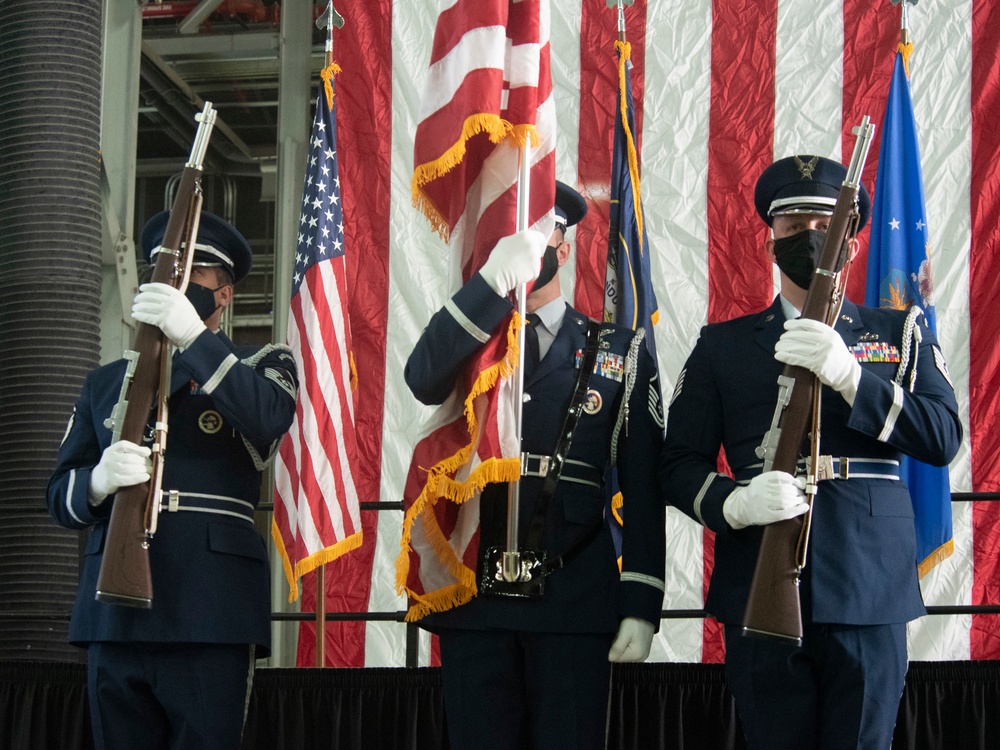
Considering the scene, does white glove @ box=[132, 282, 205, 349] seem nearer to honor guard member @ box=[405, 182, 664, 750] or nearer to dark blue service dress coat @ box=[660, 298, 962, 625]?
honor guard member @ box=[405, 182, 664, 750]

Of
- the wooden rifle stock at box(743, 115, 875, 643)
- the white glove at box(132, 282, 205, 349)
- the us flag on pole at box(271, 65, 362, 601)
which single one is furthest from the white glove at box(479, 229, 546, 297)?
the us flag on pole at box(271, 65, 362, 601)

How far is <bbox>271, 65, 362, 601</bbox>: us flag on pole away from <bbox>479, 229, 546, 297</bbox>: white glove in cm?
154

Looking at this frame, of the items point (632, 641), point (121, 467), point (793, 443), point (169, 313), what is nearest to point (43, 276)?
point (169, 313)

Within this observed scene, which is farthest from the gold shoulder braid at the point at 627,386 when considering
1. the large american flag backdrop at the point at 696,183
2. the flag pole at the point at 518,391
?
the large american flag backdrop at the point at 696,183

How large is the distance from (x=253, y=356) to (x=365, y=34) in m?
2.43

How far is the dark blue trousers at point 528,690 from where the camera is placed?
2363 millimetres

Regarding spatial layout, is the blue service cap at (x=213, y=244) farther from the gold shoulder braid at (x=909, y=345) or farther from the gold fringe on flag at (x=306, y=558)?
the gold shoulder braid at (x=909, y=345)

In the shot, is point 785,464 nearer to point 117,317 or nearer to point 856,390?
point 856,390

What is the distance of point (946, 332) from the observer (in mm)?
4473

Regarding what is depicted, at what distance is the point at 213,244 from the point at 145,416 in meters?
0.48

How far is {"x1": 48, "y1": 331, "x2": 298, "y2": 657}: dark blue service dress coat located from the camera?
261 cm

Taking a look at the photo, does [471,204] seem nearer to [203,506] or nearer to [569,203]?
[569,203]

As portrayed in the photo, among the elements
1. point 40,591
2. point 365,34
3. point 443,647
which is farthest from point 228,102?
point 443,647

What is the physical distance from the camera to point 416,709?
331 centimetres
